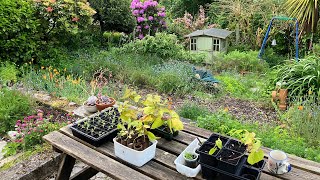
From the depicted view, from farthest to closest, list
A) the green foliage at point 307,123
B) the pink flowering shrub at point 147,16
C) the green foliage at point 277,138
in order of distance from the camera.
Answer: the pink flowering shrub at point 147,16, the green foliage at point 307,123, the green foliage at point 277,138

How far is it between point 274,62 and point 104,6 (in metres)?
4.65

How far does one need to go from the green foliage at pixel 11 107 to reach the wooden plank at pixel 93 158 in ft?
5.01

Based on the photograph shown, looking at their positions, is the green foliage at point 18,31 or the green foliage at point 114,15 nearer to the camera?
the green foliage at point 18,31

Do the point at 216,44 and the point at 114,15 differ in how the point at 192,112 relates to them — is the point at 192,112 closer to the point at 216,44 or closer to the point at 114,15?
the point at 216,44

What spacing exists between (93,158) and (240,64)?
226 inches

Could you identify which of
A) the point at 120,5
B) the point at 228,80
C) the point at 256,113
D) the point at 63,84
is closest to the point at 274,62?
the point at 228,80

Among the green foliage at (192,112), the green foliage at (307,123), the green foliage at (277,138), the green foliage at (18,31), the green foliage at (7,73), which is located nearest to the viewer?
the green foliage at (277,138)

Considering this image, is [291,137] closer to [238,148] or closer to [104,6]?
[238,148]

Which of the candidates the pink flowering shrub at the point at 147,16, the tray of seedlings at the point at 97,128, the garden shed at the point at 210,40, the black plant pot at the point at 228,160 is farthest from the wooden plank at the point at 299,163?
the pink flowering shrub at the point at 147,16

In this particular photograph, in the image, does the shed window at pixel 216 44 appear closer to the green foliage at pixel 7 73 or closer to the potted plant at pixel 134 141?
the green foliage at pixel 7 73

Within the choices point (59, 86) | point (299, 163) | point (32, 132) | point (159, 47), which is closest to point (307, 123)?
point (299, 163)

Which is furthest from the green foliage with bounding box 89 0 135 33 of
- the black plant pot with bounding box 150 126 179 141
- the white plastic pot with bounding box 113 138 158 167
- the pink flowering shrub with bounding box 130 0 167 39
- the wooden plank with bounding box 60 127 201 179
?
the white plastic pot with bounding box 113 138 158 167

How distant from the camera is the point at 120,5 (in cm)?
768

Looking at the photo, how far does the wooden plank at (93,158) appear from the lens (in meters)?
1.59
